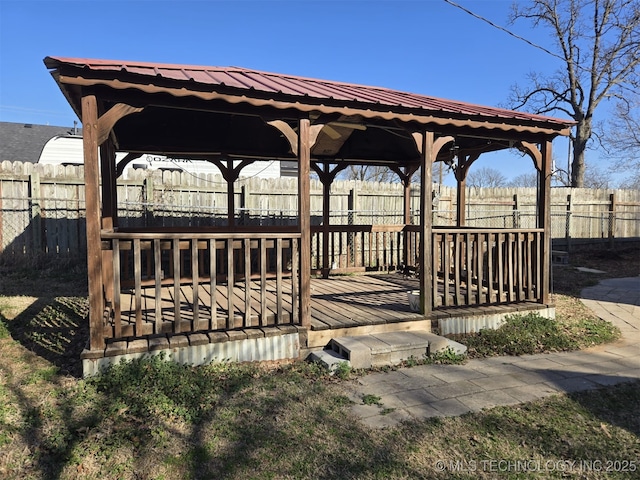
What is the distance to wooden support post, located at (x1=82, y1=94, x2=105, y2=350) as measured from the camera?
11.5 feet

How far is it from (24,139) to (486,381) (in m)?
21.8

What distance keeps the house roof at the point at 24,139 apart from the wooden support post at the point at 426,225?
1689 centimetres

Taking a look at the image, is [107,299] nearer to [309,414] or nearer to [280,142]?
[309,414]

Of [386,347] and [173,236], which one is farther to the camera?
[386,347]

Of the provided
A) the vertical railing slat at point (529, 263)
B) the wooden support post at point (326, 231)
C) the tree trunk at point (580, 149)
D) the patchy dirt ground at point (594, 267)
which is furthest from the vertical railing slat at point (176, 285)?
the tree trunk at point (580, 149)

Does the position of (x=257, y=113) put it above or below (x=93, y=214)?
above

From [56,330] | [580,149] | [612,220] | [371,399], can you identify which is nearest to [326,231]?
[56,330]

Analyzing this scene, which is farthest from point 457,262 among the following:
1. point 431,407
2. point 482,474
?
point 482,474

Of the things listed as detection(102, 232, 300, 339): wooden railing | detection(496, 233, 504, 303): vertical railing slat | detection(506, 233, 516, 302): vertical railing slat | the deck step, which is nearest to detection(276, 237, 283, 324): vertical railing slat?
detection(102, 232, 300, 339): wooden railing

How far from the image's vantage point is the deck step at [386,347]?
400cm

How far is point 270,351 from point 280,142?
405cm

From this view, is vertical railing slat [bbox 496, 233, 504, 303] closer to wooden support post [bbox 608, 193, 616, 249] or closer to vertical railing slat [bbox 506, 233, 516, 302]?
vertical railing slat [bbox 506, 233, 516, 302]

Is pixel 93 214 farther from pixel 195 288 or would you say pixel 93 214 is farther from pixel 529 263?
pixel 529 263

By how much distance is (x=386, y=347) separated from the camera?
4.12 metres
